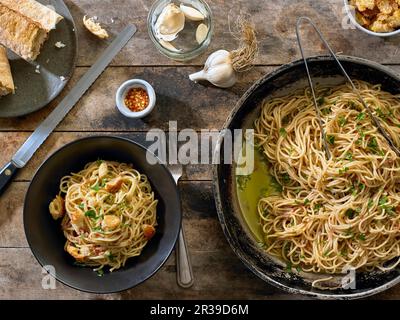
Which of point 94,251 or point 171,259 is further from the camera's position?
point 171,259

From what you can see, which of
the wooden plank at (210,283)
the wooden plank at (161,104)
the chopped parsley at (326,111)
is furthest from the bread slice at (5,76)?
the chopped parsley at (326,111)

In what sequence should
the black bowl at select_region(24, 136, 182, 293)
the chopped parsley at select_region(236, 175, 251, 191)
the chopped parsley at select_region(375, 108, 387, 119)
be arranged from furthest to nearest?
the chopped parsley at select_region(236, 175, 251, 191) < the chopped parsley at select_region(375, 108, 387, 119) < the black bowl at select_region(24, 136, 182, 293)

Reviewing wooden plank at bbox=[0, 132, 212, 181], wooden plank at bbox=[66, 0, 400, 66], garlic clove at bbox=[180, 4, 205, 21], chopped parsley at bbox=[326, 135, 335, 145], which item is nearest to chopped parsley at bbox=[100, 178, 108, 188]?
wooden plank at bbox=[0, 132, 212, 181]

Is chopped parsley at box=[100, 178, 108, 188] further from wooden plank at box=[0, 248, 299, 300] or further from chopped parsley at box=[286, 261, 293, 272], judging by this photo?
chopped parsley at box=[286, 261, 293, 272]

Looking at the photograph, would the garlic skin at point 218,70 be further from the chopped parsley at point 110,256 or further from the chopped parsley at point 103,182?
the chopped parsley at point 110,256

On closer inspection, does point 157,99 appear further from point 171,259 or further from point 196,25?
point 171,259

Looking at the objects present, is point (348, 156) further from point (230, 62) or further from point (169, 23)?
point (169, 23)
